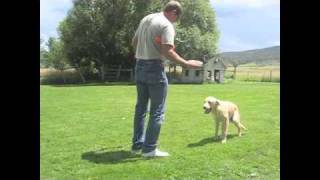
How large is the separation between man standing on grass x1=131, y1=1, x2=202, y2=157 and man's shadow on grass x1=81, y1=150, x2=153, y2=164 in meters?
0.18

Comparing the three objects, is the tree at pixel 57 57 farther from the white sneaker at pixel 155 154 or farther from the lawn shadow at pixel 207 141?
the white sneaker at pixel 155 154

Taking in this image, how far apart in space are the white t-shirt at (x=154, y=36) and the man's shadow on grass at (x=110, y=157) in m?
1.16

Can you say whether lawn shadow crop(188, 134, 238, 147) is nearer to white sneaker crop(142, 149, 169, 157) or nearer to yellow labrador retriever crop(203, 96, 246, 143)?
yellow labrador retriever crop(203, 96, 246, 143)

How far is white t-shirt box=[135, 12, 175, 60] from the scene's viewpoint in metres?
5.27

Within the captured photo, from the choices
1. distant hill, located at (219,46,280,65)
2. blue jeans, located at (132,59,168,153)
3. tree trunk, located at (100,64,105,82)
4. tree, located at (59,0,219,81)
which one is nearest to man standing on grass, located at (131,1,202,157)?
blue jeans, located at (132,59,168,153)

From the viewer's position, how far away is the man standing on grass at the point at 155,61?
208 inches

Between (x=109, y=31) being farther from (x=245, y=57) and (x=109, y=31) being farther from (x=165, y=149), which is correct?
(x=165, y=149)

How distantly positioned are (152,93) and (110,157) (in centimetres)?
90

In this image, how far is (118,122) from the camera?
886 cm

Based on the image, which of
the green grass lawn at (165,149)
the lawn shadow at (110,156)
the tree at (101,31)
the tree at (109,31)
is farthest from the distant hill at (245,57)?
the lawn shadow at (110,156)

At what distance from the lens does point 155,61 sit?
213 inches
